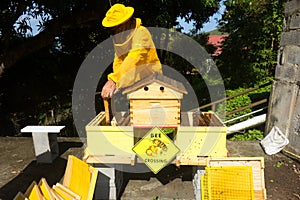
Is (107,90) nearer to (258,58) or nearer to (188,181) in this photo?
(188,181)

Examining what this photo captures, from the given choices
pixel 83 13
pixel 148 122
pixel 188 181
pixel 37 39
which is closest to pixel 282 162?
pixel 188 181

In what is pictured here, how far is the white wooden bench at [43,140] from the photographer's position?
4.56 meters

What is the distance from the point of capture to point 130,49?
2.94m

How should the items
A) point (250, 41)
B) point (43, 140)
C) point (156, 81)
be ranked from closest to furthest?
point (156, 81) → point (43, 140) → point (250, 41)

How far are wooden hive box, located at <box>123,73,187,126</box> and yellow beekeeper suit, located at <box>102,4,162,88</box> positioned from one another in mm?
212

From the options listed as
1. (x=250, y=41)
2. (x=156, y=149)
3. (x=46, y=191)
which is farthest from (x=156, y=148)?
(x=250, y=41)

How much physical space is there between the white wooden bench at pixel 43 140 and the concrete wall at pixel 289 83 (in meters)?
4.53

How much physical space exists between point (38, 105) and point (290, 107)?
8337mm

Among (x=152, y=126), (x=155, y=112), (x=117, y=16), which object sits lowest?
(x=152, y=126)

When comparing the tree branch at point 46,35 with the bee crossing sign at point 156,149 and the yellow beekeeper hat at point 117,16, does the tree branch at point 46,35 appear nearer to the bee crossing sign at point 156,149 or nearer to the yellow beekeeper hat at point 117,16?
the yellow beekeeper hat at point 117,16

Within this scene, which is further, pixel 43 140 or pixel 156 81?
pixel 43 140

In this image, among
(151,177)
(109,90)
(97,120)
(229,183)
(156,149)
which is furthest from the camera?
(151,177)

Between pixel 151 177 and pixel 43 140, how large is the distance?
2.17 meters

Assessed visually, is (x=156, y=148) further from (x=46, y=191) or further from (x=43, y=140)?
(x=43, y=140)
